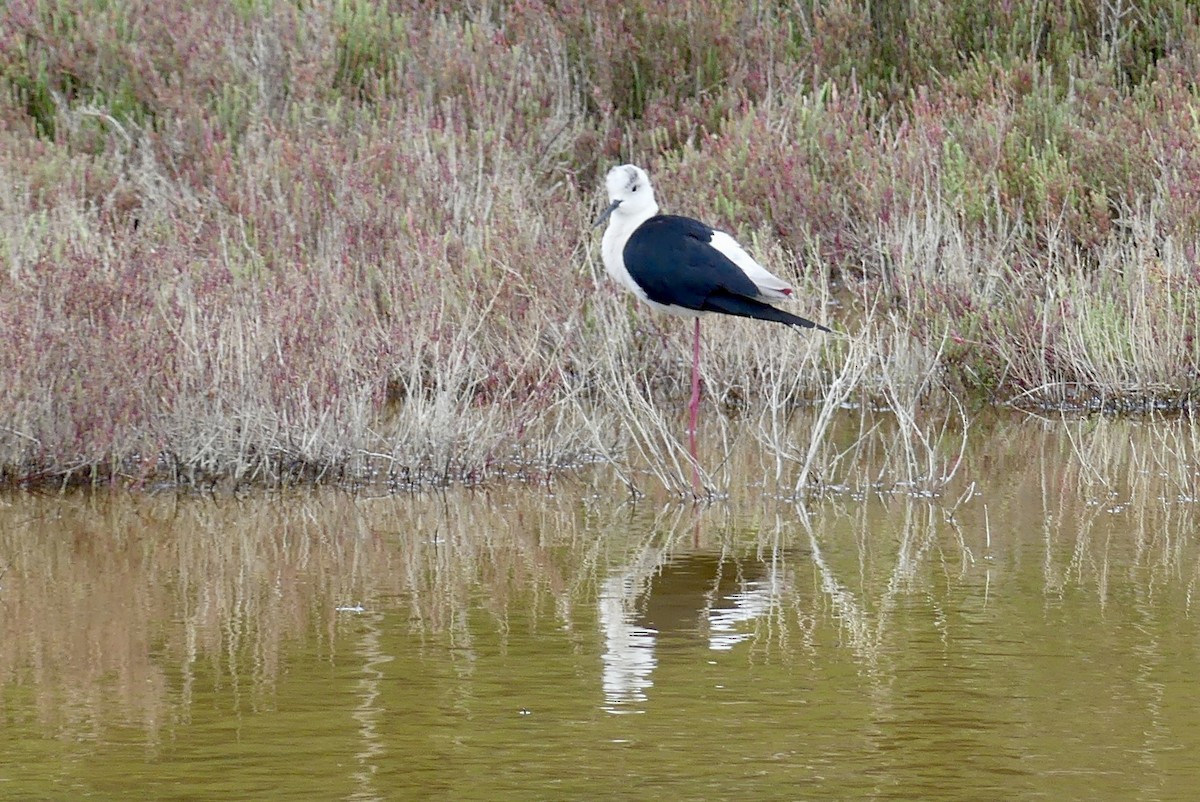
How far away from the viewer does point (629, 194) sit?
7.43 m

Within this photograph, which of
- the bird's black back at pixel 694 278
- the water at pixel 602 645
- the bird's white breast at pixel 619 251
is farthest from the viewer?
the bird's white breast at pixel 619 251

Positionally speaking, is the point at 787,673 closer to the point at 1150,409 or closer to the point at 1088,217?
the point at 1150,409

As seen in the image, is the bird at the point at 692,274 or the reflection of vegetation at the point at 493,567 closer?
the reflection of vegetation at the point at 493,567

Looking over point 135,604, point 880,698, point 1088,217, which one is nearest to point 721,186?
Result: point 1088,217

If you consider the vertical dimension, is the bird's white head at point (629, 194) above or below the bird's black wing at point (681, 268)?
above

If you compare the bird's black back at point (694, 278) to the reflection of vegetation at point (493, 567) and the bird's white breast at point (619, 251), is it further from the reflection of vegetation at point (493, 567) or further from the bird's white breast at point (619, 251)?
the reflection of vegetation at point (493, 567)

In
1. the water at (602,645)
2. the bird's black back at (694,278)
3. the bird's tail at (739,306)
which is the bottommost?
the water at (602,645)

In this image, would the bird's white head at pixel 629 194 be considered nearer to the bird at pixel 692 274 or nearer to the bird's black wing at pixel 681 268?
the bird at pixel 692 274

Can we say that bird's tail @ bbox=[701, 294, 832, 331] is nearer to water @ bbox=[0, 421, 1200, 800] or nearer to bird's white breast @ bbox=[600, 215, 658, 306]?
bird's white breast @ bbox=[600, 215, 658, 306]

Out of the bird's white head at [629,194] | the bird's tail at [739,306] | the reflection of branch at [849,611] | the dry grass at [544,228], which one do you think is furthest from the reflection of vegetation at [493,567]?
the bird's white head at [629,194]

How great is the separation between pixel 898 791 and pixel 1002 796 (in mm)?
170

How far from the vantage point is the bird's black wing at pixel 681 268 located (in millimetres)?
6922

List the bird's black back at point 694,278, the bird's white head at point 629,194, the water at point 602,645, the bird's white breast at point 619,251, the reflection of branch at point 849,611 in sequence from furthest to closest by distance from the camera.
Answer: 1. the bird's white head at point 629,194
2. the bird's white breast at point 619,251
3. the bird's black back at point 694,278
4. the reflection of branch at point 849,611
5. the water at point 602,645

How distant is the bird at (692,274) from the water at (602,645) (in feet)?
3.40
